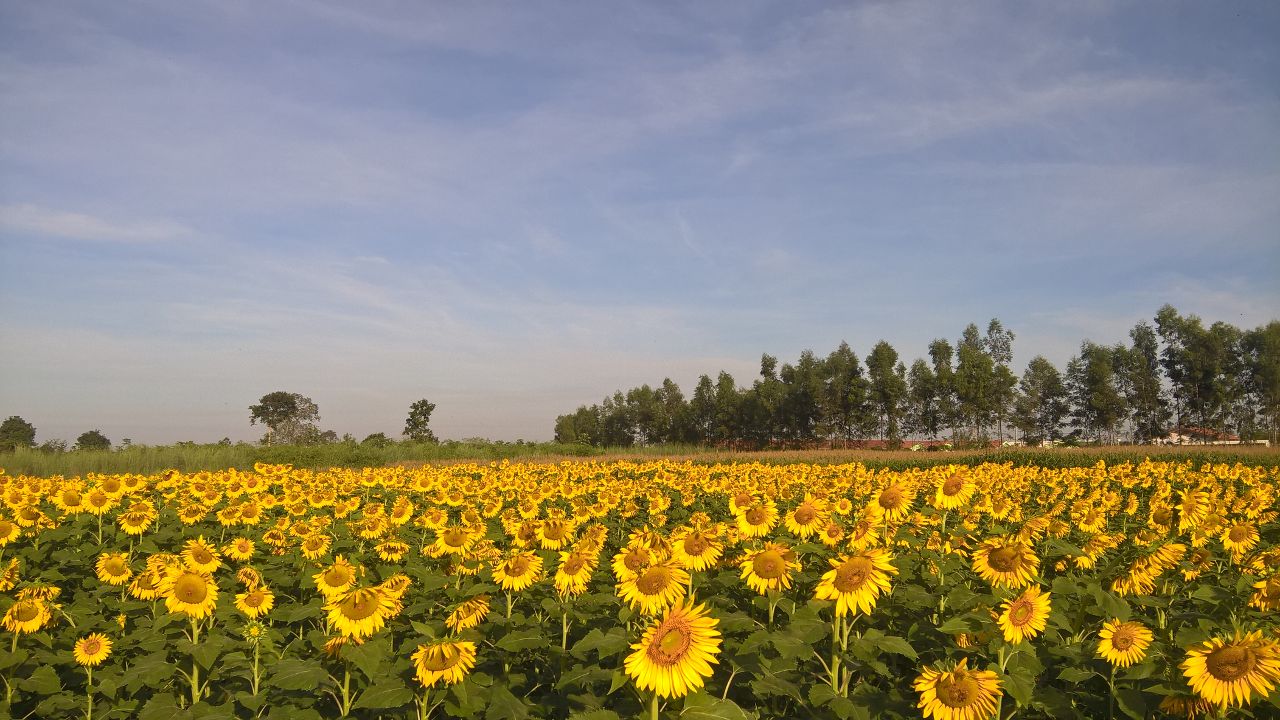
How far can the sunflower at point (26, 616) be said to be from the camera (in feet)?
16.7

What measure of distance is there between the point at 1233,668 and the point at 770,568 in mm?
1964

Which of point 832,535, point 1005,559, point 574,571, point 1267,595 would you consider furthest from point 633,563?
point 1267,595

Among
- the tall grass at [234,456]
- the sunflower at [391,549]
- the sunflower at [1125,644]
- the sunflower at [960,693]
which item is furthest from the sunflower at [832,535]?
the tall grass at [234,456]

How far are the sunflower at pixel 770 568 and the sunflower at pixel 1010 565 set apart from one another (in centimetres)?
113

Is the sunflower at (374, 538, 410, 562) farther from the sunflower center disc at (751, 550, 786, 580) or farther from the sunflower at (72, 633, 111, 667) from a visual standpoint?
the sunflower center disc at (751, 550, 786, 580)

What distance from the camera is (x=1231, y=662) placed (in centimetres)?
296

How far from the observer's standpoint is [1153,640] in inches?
150

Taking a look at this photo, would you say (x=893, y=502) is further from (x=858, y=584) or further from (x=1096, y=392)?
(x=1096, y=392)

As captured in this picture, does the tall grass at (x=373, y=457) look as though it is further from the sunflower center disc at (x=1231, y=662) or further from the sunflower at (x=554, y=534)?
the sunflower center disc at (x=1231, y=662)

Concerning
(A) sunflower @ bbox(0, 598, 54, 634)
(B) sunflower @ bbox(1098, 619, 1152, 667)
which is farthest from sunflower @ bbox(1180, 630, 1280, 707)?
(A) sunflower @ bbox(0, 598, 54, 634)

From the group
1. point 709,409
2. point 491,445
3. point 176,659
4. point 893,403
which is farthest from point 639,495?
point 709,409

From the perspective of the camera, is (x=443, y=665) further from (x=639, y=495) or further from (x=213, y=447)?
(x=213, y=447)

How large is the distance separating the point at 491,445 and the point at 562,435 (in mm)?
79980

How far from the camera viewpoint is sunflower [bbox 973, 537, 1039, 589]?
4094 mm
